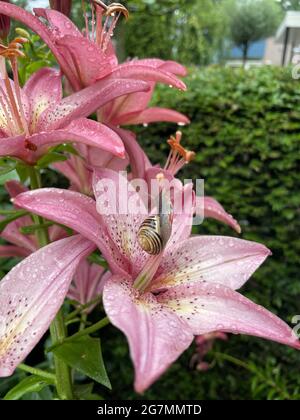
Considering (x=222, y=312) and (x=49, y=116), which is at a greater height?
(x=49, y=116)

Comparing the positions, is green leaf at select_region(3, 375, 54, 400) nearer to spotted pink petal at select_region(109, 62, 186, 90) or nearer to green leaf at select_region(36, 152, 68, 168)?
green leaf at select_region(36, 152, 68, 168)

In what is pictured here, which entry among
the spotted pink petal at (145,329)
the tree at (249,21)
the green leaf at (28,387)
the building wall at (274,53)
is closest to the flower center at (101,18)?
the spotted pink petal at (145,329)

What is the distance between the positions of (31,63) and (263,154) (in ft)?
4.06

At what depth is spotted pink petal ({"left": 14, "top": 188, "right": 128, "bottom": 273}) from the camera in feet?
1.40

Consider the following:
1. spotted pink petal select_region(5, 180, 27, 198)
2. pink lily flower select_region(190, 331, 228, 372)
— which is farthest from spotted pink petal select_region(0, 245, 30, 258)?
pink lily flower select_region(190, 331, 228, 372)

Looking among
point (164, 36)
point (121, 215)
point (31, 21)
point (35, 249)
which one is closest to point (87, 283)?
point (35, 249)

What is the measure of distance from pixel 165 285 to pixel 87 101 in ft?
0.71

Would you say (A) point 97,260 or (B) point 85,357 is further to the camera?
(A) point 97,260

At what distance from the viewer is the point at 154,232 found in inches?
17.8

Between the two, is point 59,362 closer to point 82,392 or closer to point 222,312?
point 82,392

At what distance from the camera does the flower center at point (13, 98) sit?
519mm

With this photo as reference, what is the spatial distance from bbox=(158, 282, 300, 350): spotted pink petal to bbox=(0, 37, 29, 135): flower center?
25 centimetres

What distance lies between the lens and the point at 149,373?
0.32m

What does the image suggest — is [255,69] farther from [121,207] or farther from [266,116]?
[121,207]
